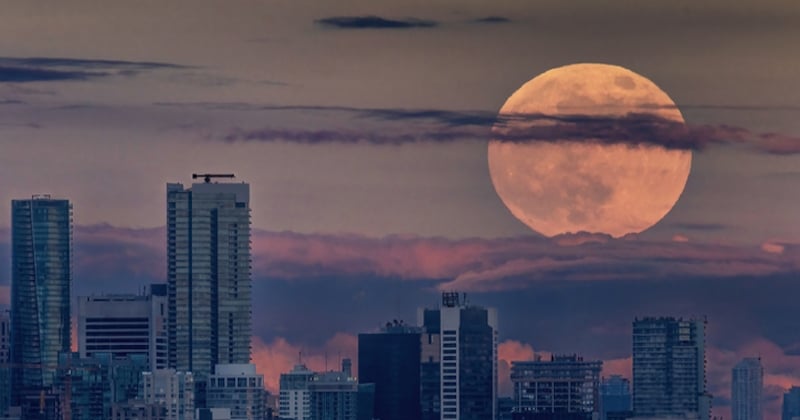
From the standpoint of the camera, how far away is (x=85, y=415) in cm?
11869

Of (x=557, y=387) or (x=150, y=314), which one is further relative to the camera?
(x=150, y=314)

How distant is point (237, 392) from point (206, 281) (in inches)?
479

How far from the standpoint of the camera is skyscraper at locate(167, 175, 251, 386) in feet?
429

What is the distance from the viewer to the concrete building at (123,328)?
132 meters

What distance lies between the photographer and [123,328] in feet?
437

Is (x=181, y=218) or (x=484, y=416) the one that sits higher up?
(x=181, y=218)

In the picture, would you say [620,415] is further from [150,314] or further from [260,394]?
[150,314]

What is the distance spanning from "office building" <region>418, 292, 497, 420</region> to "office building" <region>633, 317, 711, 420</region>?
6629 millimetres

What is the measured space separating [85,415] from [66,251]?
1361cm

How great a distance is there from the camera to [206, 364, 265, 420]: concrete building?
12044 centimetres

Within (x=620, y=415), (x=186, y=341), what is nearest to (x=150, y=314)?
(x=186, y=341)

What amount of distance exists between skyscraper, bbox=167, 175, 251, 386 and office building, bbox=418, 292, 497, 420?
786 cm

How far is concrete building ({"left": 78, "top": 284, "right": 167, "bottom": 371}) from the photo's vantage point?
432 feet

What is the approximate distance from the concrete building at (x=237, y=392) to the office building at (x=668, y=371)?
14.1 m
